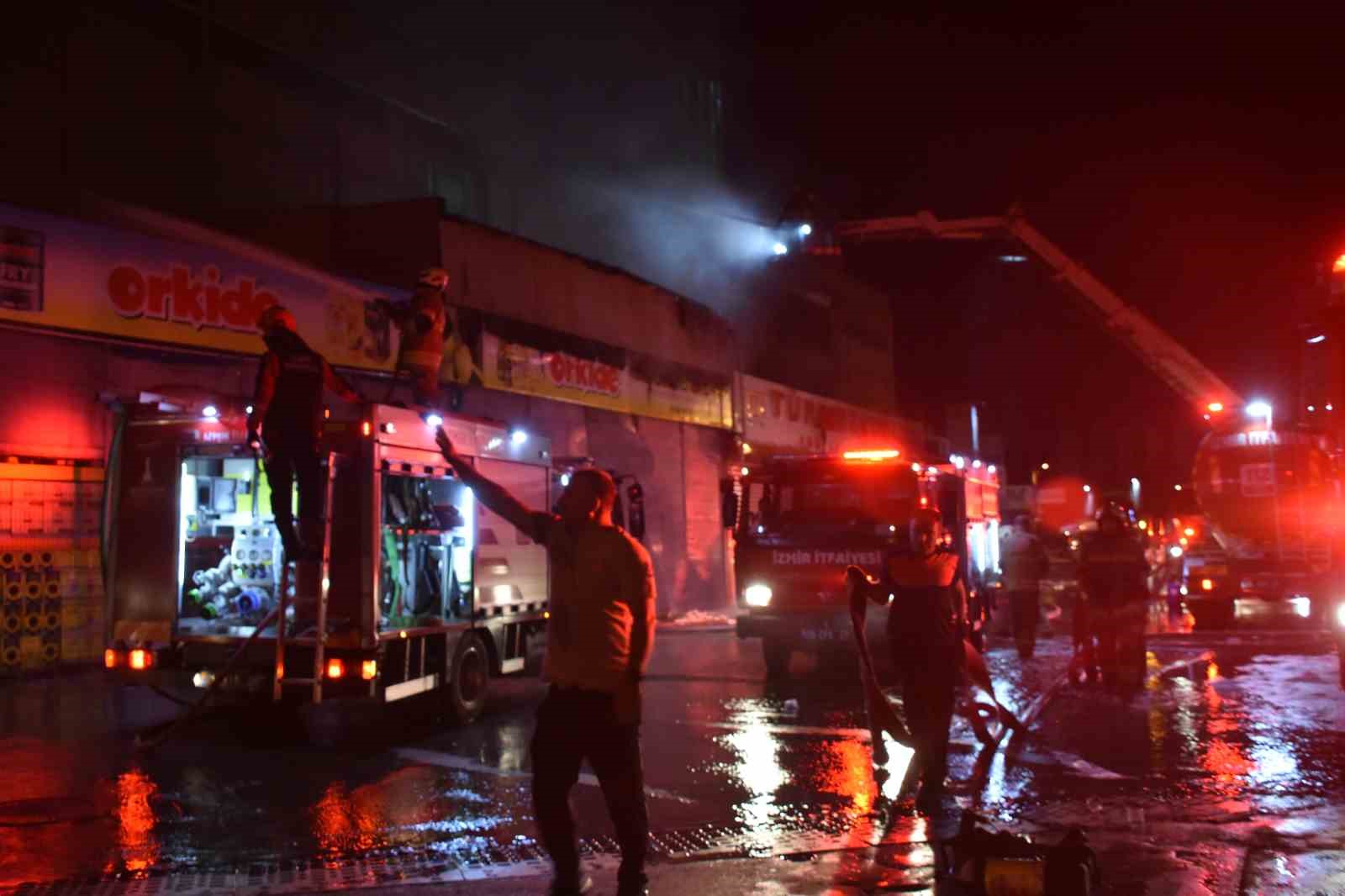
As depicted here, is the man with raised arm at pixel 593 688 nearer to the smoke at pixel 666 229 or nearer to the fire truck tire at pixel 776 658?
the fire truck tire at pixel 776 658

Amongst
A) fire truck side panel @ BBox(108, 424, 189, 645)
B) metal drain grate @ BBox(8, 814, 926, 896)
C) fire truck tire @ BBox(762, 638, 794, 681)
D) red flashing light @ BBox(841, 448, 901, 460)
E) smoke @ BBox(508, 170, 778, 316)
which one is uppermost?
smoke @ BBox(508, 170, 778, 316)

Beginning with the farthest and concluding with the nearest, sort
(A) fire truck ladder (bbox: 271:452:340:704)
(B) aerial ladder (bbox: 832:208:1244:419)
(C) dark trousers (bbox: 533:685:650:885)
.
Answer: (B) aerial ladder (bbox: 832:208:1244:419)
(A) fire truck ladder (bbox: 271:452:340:704)
(C) dark trousers (bbox: 533:685:650:885)

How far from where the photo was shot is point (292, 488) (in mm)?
8742

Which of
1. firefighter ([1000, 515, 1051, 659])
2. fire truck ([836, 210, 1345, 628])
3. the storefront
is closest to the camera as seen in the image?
the storefront

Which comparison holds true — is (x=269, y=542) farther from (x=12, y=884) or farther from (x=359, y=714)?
(x=12, y=884)

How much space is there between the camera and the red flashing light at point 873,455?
13.4 meters

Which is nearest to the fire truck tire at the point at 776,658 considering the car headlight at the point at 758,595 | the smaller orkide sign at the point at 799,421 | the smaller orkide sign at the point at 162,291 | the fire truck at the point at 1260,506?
the car headlight at the point at 758,595

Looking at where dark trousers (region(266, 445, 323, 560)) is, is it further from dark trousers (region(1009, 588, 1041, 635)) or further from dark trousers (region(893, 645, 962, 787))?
dark trousers (region(1009, 588, 1041, 635))

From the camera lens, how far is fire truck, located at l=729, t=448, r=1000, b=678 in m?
12.6

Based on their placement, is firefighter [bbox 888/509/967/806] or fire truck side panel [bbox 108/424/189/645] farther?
fire truck side panel [bbox 108/424/189/645]

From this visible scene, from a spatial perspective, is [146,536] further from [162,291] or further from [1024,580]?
[1024,580]

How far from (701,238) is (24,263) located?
1940cm

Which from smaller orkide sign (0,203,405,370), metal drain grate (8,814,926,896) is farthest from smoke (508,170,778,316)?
metal drain grate (8,814,926,896)

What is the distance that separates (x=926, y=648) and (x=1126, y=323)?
1680 centimetres
